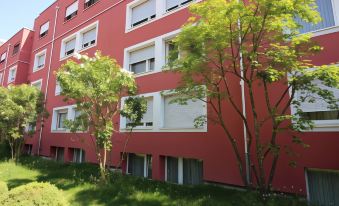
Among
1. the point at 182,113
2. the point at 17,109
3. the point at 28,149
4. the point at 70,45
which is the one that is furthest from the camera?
the point at 28,149

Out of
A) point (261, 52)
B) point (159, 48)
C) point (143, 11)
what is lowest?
point (261, 52)

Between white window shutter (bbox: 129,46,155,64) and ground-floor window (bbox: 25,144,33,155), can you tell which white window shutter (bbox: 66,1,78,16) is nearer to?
white window shutter (bbox: 129,46,155,64)

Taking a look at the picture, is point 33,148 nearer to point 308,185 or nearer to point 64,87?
point 64,87

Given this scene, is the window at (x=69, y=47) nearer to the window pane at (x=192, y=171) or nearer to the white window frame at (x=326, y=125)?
the window pane at (x=192, y=171)

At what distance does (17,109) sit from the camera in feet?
45.2

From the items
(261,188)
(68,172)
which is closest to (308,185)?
(261,188)

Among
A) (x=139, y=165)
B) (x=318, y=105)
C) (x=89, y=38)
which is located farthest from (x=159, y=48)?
(x=89, y=38)

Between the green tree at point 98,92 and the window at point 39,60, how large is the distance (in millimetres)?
13792

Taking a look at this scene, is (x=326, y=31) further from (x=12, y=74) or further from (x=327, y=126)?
(x=12, y=74)

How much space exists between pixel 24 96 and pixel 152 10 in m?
8.45

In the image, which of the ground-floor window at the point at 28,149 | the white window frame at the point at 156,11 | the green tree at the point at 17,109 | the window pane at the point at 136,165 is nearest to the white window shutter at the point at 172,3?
the white window frame at the point at 156,11

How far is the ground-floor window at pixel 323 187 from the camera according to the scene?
6.54 m

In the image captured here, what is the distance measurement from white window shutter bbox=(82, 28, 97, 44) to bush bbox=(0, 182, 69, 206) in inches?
501

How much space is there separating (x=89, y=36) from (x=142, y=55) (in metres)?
5.82
